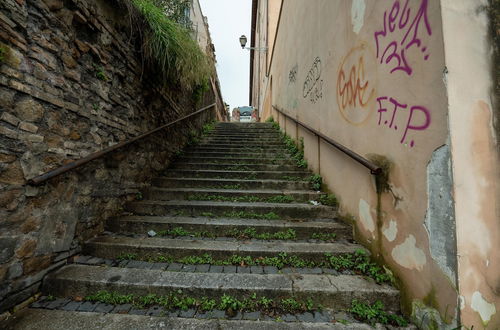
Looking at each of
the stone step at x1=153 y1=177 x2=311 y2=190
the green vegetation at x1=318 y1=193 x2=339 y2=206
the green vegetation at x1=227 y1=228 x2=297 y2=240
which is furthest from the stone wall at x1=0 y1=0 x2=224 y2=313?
the green vegetation at x1=318 y1=193 x2=339 y2=206

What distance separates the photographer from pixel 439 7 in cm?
139

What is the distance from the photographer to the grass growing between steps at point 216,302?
1640mm

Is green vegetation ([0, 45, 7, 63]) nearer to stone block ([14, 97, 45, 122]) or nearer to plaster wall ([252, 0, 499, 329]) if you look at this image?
stone block ([14, 97, 45, 122])

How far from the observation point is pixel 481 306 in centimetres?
125

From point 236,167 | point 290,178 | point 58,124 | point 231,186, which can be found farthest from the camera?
point 236,167

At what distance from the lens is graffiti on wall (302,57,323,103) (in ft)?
11.7

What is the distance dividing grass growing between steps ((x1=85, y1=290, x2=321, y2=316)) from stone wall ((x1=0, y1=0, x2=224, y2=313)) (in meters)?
0.67

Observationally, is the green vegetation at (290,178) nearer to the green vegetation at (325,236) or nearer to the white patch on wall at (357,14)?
the green vegetation at (325,236)

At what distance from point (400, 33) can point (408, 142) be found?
900 mm

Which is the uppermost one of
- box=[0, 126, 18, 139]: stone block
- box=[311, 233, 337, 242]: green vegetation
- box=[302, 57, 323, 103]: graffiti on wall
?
box=[302, 57, 323, 103]: graffiti on wall

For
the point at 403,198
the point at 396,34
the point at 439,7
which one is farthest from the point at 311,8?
the point at 403,198

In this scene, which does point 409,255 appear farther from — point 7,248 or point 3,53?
point 3,53

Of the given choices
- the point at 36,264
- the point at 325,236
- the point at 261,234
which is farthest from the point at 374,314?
the point at 36,264

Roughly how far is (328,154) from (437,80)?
5.83 ft
